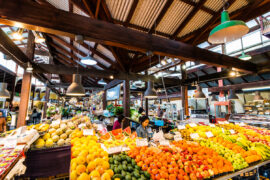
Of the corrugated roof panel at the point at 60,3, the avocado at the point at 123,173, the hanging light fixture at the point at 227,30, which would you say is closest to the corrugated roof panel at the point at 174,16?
the hanging light fixture at the point at 227,30

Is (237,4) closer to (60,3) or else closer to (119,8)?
(119,8)

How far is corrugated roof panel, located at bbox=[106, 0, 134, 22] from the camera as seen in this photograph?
3211 millimetres

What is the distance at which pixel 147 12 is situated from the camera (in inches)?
141

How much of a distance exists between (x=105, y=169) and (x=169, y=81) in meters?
6.94

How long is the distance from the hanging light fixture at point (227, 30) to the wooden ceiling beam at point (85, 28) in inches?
49.8

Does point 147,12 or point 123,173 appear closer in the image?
point 123,173

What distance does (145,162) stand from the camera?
1.83m

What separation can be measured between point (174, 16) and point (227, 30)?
2.44 m

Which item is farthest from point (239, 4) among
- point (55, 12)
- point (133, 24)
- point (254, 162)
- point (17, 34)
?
point (17, 34)

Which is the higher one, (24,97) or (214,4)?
(214,4)

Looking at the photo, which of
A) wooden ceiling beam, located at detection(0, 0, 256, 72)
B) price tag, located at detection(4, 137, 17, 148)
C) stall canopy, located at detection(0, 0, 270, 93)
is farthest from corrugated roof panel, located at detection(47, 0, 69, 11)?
price tag, located at detection(4, 137, 17, 148)

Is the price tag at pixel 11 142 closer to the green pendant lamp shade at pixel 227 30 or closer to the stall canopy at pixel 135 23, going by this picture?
the stall canopy at pixel 135 23

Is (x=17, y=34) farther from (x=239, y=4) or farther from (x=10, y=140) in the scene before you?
(x=239, y=4)

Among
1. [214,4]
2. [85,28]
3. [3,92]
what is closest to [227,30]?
[85,28]
